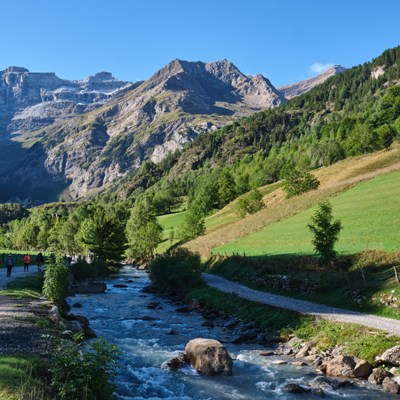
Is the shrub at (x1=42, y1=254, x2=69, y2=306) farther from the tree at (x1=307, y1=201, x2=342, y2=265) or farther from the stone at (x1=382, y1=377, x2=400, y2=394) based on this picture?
the stone at (x1=382, y1=377, x2=400, y2=394)

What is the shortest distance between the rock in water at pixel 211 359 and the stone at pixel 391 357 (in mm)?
7998

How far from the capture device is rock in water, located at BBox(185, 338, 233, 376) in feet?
72.6

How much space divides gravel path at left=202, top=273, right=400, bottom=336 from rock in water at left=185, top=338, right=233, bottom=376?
9.32 m

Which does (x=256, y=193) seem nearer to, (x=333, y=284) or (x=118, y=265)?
(x=118, y=265)

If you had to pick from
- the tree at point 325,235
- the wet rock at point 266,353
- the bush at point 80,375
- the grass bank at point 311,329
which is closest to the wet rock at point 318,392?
the grass bank at point 311,329

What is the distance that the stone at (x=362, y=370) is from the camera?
67.7 feet

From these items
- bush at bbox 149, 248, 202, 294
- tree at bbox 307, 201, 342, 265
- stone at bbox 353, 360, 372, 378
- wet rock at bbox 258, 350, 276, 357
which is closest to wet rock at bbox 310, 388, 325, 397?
stone at bbox 353, 360, 372, 378

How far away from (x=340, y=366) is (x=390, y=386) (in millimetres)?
3067

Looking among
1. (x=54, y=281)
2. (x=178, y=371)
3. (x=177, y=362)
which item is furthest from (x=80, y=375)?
(x=54, y=281)

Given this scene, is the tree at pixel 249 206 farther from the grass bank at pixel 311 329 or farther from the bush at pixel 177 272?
the grass bank at pixel 311 329

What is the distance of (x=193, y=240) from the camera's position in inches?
3846

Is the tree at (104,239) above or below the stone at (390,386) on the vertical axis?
above

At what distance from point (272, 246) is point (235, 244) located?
15395 millimetres

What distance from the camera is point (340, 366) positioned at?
21469mm
